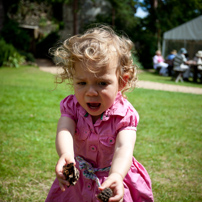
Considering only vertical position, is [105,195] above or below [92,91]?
below

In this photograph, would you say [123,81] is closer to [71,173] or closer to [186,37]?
[71,173]

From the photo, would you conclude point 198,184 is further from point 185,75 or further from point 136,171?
point 185,75

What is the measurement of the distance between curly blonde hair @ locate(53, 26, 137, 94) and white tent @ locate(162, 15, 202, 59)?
16421 millimetres

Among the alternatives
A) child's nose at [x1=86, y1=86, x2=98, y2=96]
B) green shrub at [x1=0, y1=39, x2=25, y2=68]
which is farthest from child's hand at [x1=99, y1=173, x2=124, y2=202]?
green shrub at [x1=0, y1=39, x2=25, y2=68]

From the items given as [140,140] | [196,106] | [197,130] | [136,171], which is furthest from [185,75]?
[136,171]

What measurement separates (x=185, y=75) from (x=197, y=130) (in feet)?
35.1

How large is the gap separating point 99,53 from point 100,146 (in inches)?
25.5

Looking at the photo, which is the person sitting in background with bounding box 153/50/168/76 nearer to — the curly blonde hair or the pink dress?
the curly blonde hair

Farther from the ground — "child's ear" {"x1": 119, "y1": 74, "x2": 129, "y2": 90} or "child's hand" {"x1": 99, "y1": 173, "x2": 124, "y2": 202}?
"child's ear" {"x1": 119, "y1": 74, "x2": 129, "y2": 90}

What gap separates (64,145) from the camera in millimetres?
1536

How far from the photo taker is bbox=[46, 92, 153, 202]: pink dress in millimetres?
1646

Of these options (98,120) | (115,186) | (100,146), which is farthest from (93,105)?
(115,186)

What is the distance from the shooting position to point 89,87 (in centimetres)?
152

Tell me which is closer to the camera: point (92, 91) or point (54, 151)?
point (92, 91)
